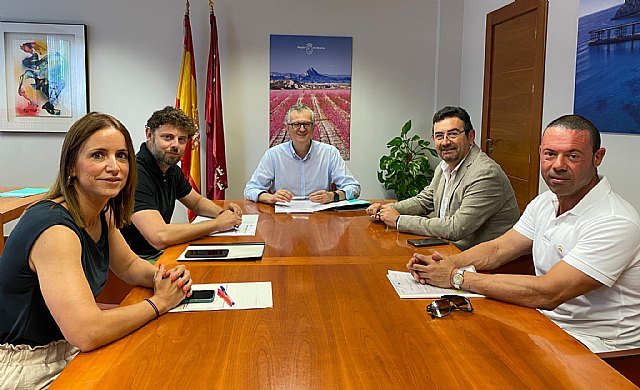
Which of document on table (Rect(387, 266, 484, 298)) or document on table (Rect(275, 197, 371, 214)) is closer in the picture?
document on table (Rect(387, 266, 484, 298))

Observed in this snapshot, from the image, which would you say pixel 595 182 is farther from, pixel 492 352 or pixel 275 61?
pixel 275 61

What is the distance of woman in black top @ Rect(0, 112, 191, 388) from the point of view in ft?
4.32

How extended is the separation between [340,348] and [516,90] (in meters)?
3.36

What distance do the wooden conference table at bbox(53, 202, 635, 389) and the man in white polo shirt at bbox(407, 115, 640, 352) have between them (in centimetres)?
11

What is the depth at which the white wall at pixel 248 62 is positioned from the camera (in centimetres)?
493

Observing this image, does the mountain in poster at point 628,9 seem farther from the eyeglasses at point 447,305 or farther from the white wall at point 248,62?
the white wall at point 248,62

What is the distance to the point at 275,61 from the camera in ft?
16.7

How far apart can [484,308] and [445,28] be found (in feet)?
13.5

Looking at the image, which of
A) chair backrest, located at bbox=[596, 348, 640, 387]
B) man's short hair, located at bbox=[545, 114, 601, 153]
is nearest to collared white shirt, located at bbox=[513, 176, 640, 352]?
man's short hair, located at bbox=[545, 114, 601, 153]

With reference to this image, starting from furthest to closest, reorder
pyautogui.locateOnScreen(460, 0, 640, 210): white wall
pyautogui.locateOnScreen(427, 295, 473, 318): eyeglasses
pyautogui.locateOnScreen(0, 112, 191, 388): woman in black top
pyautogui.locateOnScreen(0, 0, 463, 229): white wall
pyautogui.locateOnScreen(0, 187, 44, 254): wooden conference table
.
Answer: pyautogui.locateOnScreen(0, 0, 463, 229): white wall, pyautogui.locateOnScreen(0, 187, 44, 254): wooden conference table, pyautogui.locateOnScreen(460, 0, 640, 210): white wall, pyautogui.locateOnScreen(427, 295, 473, 318): eyeglasses, pyautogui.locateOnScreen(0, 112, 191, 388): woman in black top

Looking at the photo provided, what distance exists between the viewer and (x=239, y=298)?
163 cm

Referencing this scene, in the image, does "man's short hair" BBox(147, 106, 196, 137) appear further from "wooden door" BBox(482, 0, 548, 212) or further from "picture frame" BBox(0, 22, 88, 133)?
"picture frame" BBox(0, 22, 88, 133)

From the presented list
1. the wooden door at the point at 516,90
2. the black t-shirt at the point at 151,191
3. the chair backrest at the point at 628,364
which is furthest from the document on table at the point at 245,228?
the wooden door at the point at 516,90

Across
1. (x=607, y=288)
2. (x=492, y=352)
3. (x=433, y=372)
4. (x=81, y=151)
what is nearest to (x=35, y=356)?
(x=81, y=151)
